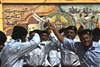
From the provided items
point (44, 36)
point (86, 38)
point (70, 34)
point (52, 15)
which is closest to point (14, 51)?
point (86, 38)

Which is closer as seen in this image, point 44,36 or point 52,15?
point 44,36

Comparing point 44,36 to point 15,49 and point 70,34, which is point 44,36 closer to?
point 70,34

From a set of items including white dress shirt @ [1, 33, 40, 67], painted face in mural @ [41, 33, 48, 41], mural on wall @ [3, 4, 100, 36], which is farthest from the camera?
mural on wall @ [3, 4, 100, 36]

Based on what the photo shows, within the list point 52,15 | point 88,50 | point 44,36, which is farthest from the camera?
point 52,15

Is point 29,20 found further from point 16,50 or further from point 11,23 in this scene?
point 16,50

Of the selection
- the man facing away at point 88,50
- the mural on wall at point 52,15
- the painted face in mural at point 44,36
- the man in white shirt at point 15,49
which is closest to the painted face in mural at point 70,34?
the painted face in mural at point 44,36

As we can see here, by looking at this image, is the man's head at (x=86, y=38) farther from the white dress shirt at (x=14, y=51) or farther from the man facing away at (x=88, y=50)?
the white dress shirt at (x=14, y=51)

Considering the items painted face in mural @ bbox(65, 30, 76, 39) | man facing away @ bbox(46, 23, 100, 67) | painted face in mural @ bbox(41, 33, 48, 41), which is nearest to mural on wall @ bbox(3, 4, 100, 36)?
painted face in mural @ bbox(41, 33, 48, 41)

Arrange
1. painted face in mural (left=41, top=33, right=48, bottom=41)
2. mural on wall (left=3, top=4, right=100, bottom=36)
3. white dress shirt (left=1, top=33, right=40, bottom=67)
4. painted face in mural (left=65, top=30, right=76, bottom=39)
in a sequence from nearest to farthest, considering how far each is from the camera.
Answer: white dress shirt (left=1, top=33, right=40, bottom=67)
painted face in mural (left=65, top=30, right=76, bottom=39)
painted face in mural (left=41, top=33, right=48, bottom=41)
mural on wall (left=3, top=4, right=100, bottom=36)

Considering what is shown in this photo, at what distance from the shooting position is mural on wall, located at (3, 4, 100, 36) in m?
18.1

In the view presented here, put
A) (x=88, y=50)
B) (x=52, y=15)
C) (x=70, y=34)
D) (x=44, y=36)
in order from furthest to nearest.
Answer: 1. (x=52, y=15)
2. (x=44, y=36)
3. (x=70, y=34)
4. (x=88, y=50)

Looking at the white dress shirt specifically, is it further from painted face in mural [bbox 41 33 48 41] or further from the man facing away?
painted face in mural [bbox 41 33 48 41]

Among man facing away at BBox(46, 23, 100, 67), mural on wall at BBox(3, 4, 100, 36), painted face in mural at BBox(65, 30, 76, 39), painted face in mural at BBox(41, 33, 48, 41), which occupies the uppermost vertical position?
man facing away at BBox(46, 23, 100, 67)

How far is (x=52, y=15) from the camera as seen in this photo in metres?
18.5
